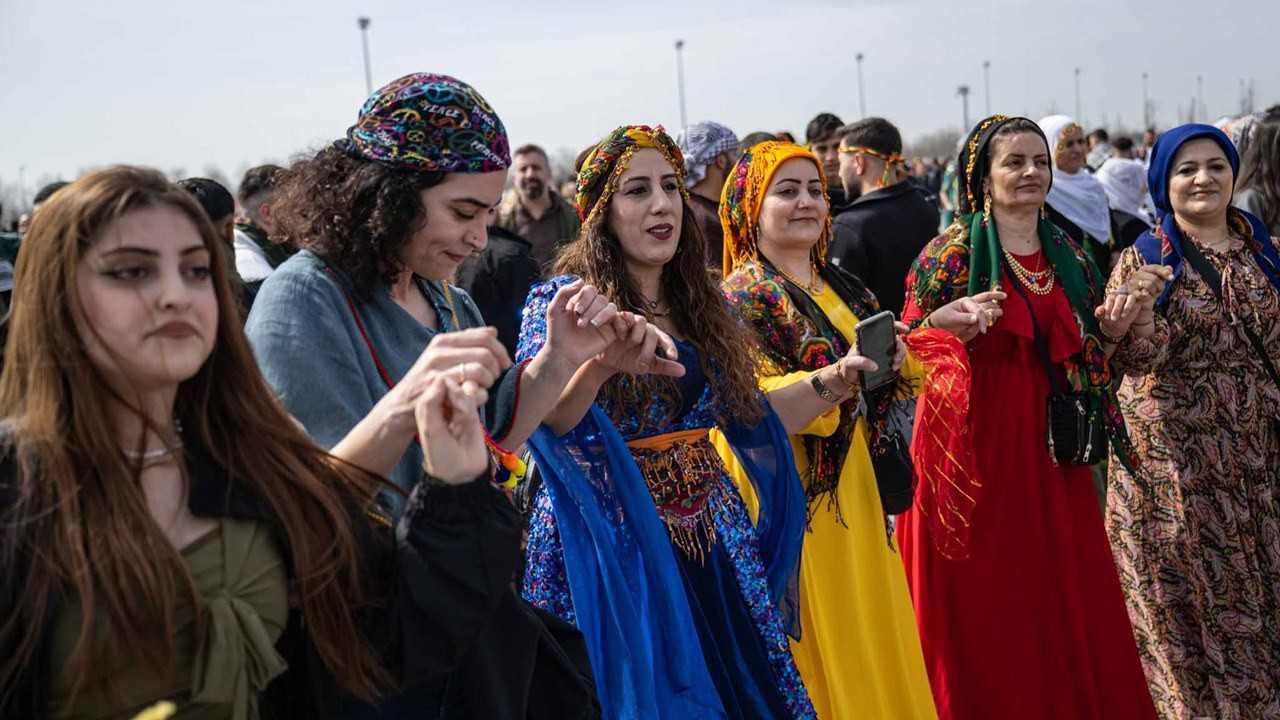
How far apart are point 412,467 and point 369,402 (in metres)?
0.17

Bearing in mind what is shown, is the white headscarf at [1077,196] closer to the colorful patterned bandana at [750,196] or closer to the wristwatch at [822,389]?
the colorful patterned bandana at [750,196]

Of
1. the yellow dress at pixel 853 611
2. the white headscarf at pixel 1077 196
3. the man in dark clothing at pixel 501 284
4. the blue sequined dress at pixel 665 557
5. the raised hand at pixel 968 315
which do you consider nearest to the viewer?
the blue sequined dress at pixel 665 557

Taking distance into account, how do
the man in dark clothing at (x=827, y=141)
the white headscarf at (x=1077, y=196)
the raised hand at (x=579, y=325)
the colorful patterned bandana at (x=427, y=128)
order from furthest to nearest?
the man in dark clothing at (x=827, y=141), the white headscarf at (x=1077, y=196), the raised hand at (x=579, y=325), the colorful patterned bandana at (x=427, y=128)

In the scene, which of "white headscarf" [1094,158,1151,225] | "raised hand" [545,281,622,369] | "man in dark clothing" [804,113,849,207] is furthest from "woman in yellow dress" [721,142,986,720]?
"white headscarf" [1094,158,1151,225]

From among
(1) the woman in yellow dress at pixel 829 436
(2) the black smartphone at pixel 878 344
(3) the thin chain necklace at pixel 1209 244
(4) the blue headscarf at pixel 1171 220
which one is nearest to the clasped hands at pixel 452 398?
(2) the black smartphone at pixel 878 344

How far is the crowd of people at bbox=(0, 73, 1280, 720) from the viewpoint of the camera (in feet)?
6.00

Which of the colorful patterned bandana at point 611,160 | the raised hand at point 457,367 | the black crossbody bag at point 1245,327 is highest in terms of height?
the colorful patterned bandana at point 611,160

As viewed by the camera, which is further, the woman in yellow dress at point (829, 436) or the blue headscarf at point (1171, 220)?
the blue headscarf at point (1171, 220)

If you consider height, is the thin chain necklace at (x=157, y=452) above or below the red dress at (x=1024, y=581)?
above

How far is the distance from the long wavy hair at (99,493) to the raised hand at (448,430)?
192 mm

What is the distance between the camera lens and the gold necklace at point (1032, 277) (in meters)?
4.66

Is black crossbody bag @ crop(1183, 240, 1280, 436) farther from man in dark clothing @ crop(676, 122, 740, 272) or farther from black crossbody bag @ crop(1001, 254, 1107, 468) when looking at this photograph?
man in dark clothing @ crop(676, 122, 740, 272)

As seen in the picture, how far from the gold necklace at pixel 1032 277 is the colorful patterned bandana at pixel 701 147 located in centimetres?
213

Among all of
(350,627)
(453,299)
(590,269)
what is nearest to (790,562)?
(590,269)
